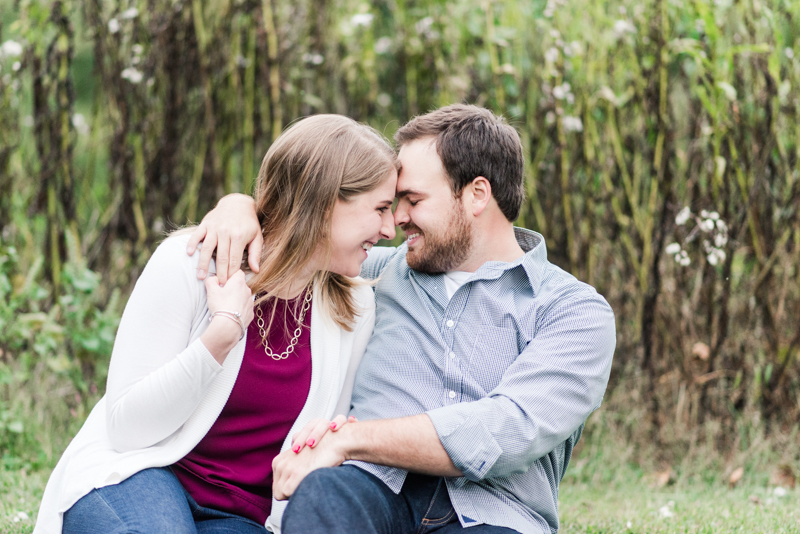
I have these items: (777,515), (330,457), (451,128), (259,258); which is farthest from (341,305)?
(777,515)

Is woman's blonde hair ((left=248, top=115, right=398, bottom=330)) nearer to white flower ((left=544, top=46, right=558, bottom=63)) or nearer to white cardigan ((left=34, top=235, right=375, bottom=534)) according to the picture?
white cardigan ((left=34, top=235, right=375, bottom=534))

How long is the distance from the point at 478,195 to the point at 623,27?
168cm

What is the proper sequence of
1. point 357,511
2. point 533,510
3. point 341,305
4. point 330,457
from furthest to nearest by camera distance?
point 341,305 < point 533,510 < point 330,457 < point 357,511

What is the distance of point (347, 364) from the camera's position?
2.27 meters

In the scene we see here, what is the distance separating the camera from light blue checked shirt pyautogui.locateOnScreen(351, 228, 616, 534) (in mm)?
1941

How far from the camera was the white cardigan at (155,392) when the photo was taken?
1926 mm

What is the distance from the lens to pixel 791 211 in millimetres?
3617

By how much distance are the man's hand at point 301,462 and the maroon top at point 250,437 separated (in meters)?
0.18

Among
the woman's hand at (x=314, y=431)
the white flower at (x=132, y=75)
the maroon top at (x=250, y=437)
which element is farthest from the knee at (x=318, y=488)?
the white flower at (x=132, y=75)

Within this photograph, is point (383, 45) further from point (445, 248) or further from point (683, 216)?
point (445, 248)

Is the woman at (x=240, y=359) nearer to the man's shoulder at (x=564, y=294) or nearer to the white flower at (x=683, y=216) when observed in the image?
the man's shoulder at (x=564, y=294)

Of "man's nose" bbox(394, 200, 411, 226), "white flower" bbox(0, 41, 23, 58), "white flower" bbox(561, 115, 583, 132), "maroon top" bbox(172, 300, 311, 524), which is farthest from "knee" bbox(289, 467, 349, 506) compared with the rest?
"white flower" bbox(0, 41, 23, 58)

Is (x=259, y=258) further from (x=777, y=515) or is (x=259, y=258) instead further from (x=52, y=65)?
(x=52, y=65)

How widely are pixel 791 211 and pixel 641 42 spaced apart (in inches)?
42.3
